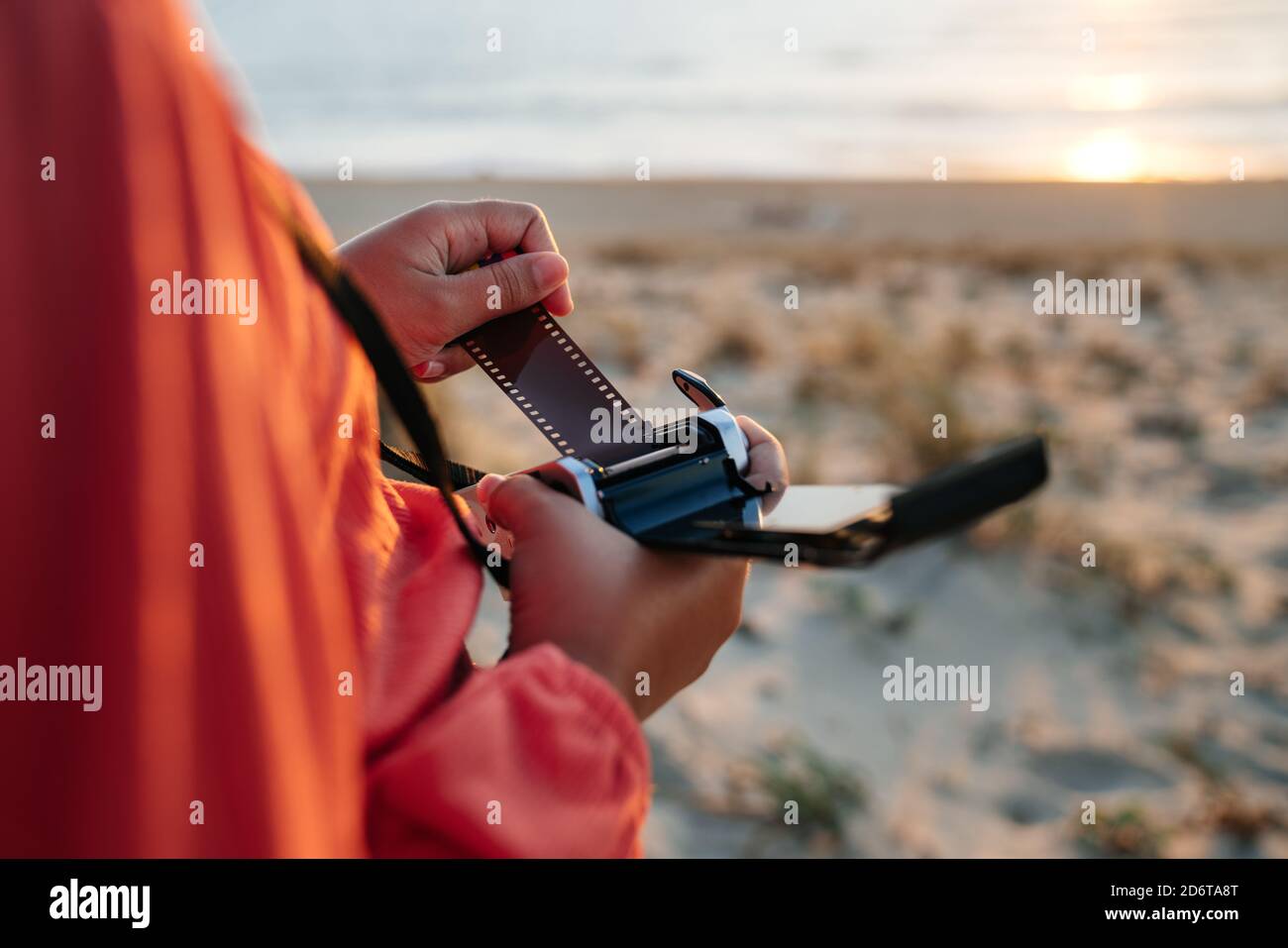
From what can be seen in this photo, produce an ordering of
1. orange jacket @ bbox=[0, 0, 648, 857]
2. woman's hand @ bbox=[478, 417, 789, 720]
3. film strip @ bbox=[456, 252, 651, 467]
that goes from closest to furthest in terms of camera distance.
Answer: orange jacket @ bbox=[0, 0, 648, 857], woman's hand @ bbox=[478, 417, 789, 720], film strip @ bbox=[456, 252, 651, 467]

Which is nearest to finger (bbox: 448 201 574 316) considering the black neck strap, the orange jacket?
the black neck strap

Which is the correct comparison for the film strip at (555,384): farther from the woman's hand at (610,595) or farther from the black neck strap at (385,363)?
the black neck strap at (385,363)

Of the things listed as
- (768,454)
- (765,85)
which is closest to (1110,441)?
(768,454)

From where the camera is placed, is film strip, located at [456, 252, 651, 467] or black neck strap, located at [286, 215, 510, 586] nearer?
black neck strap, located at [286, 215, 510, 586]

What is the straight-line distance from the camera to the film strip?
1.06 metres

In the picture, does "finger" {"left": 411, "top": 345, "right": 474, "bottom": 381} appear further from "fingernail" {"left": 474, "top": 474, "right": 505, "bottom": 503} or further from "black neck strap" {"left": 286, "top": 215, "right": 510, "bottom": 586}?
"black neck strap" {"left": 286, "top": 215, "right": 510, "bottom": 586}

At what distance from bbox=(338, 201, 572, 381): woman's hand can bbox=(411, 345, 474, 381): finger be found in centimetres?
4

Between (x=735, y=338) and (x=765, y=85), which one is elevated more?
(x=765, y=85)

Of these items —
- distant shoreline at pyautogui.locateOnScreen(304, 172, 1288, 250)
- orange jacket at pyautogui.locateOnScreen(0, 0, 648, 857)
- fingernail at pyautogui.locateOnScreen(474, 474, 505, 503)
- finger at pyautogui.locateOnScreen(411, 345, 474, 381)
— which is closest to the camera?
orange jacket at pyautogui.locateOnScreen(0, 0, 648, 857)

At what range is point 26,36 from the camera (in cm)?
45
